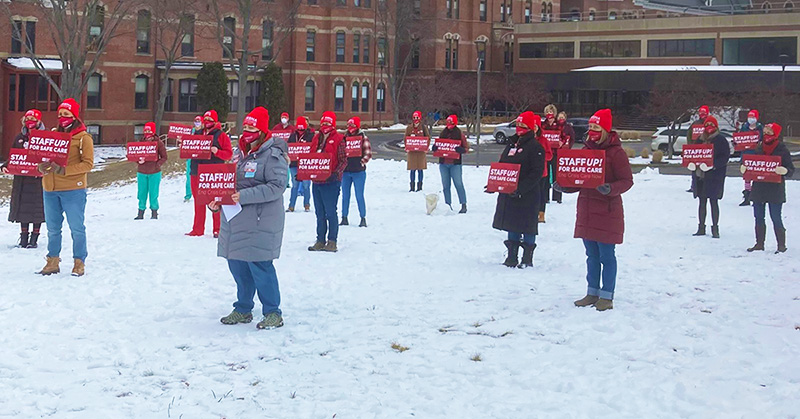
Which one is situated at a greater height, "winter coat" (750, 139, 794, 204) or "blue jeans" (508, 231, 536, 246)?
"winter coat" (750, 139, 794, 204)

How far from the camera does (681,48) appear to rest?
2872 inches

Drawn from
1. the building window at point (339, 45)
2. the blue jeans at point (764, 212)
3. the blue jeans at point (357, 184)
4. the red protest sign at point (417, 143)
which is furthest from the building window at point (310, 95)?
the blue jeans at point (764, 212)

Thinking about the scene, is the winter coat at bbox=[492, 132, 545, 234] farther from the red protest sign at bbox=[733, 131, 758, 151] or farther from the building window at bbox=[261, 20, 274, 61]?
the building window at bbox=[261, 20, 274, 61]

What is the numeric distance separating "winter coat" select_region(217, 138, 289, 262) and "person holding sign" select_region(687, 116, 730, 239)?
29.1 ft

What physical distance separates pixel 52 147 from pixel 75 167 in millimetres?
340

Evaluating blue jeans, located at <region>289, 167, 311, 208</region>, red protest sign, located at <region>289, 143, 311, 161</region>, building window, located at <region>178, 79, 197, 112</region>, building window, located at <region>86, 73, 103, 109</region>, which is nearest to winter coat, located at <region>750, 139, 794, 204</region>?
red protest sign, located at <region>289, 143, 311, 161</region>

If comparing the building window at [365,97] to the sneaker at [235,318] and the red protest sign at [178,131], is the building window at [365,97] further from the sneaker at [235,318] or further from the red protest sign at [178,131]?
the sneaker at [235,318]

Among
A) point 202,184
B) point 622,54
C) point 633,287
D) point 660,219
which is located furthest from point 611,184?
point 622,54

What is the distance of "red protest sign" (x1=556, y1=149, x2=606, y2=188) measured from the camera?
31.2ft

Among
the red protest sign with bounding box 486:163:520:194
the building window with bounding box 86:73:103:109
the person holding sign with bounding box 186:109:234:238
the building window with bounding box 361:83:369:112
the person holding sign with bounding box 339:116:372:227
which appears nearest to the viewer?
the red protest sign with bounding box 486:163:520:194

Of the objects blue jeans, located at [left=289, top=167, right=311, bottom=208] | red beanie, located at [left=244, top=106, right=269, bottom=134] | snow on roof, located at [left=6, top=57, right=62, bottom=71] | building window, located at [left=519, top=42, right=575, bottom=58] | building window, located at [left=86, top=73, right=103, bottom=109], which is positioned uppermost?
building window, located at [left=519, top=42, right=575, bottom=58]

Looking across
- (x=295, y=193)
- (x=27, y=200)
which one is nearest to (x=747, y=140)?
(x=295, y=193)

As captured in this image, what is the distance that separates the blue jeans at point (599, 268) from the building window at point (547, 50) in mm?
70800

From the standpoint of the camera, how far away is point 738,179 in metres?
26.0
